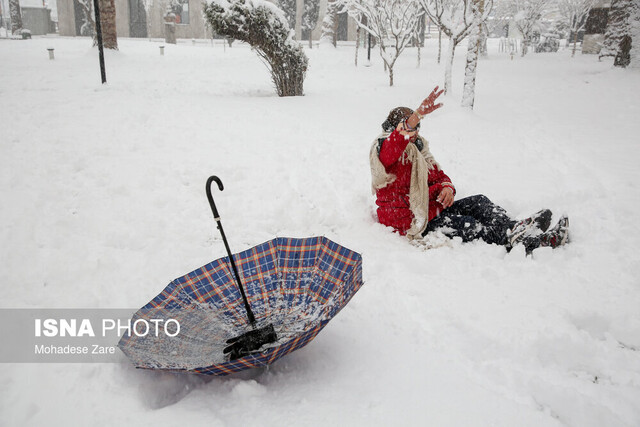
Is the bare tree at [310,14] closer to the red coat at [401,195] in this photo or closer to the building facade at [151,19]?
the building facade at [151,19]

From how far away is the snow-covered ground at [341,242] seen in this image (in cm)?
198

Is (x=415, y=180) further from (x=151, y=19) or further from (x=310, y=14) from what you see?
(x=151, y=19)

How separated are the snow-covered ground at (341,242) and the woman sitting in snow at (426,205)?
6.5 inches

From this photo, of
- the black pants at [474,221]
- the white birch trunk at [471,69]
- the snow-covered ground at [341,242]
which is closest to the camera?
the snow-covered ground at [341,242]

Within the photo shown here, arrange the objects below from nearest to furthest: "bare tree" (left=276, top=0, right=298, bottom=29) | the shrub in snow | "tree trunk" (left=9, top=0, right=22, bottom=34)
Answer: the shrub in snow
"tree trunk" (left=9, top=0, right=22, bottom=34)
"bare tree" (left=276, top=0, right=298, bottom=29)

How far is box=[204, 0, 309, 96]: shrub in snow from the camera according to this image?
28.9ft

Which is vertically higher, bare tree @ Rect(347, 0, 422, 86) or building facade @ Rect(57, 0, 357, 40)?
building facade @ Rect(57, 0, 357, 40)

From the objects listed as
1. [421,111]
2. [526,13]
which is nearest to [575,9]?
[526,13]

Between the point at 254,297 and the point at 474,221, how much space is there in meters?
2.11

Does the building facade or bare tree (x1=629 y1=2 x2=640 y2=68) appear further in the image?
the building facade

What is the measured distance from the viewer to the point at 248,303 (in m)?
2.06

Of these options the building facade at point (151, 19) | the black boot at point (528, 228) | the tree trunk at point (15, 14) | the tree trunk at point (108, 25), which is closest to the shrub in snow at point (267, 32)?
the black boot at point (528, 228)

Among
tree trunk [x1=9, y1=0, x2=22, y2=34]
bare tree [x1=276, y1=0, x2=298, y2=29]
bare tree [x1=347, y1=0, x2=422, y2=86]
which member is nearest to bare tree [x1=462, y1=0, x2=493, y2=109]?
bare tree [x1=347, y1=0, x2=422, y2=86]

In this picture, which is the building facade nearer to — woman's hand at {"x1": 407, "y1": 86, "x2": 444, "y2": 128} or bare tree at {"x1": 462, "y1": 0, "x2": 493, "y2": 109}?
bare tree at {"x1": 462, "y1": 0, "x2": 493, "y2": 109}
